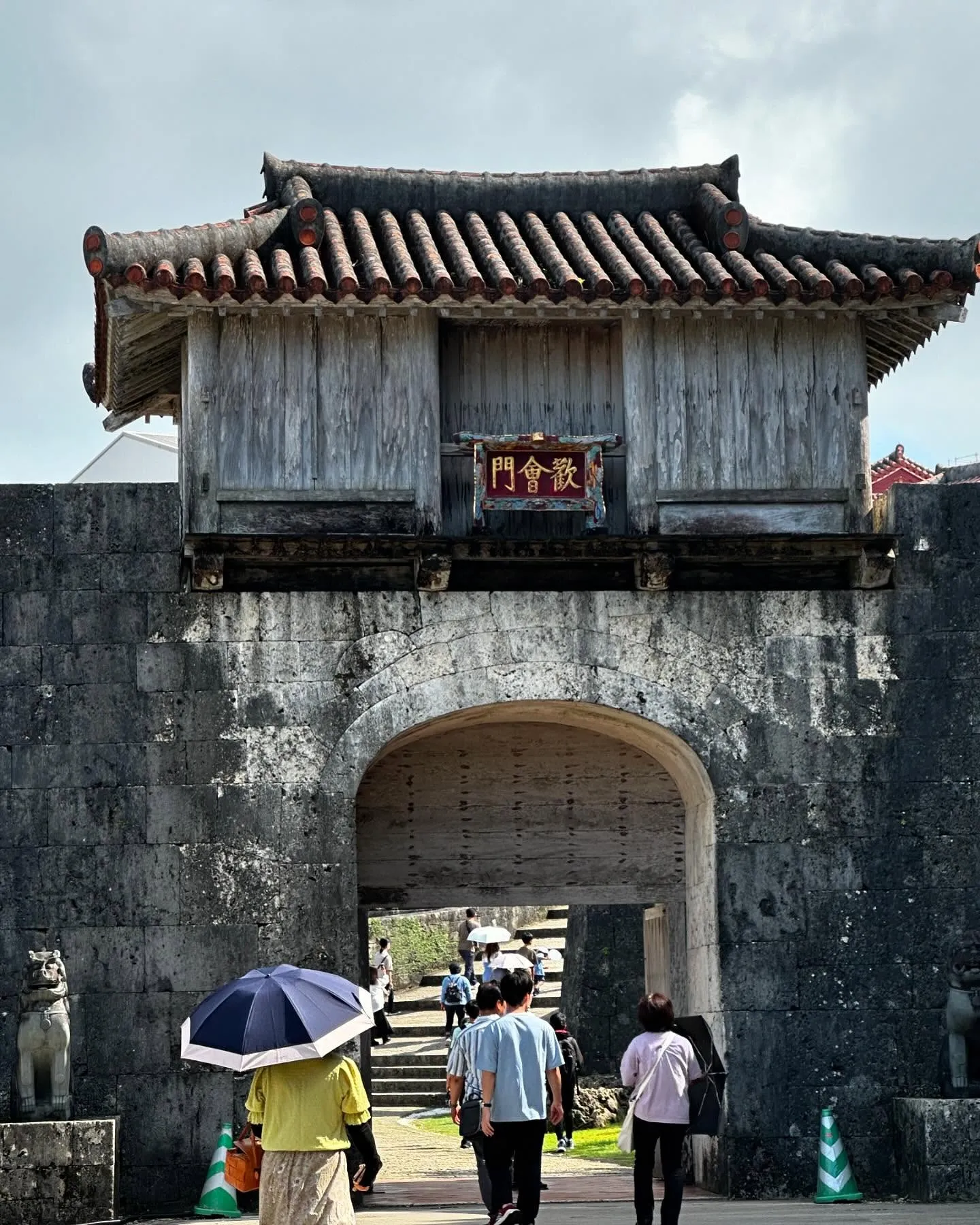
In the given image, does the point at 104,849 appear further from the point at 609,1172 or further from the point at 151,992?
the point at 609,1172

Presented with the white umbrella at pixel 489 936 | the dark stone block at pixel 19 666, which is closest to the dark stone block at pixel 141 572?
the dark stone block at pixel 19 666

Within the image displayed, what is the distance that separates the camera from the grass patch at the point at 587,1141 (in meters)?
19.0

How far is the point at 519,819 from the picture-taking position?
632 inches

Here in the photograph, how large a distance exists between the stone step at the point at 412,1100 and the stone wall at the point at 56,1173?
12812mm

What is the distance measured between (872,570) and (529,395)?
3.02 metres

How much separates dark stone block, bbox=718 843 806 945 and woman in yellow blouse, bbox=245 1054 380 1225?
5.39m

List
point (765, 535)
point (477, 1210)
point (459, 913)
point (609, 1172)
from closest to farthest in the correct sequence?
point (477, 1210)
point (765, 535)
point (609, 1172)
point (459, 913)

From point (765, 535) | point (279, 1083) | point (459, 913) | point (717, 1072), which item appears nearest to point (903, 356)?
point (765, 535)

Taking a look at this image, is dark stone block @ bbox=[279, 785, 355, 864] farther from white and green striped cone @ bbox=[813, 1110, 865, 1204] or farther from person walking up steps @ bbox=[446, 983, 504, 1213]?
white and green striped cone @ bbox=[813, 1110, 865, 1204]

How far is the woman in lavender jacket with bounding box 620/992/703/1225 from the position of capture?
10.2 m

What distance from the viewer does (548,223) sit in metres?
16.2

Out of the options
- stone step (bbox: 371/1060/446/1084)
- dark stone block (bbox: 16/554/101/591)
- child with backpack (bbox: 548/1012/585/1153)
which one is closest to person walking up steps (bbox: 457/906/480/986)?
stone step (bbox: 371/1060/446/1084)

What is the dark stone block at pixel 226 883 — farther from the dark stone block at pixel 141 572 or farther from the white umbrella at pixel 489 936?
the white umbrella at pixel 489 936

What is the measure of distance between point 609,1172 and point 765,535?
6.41m
